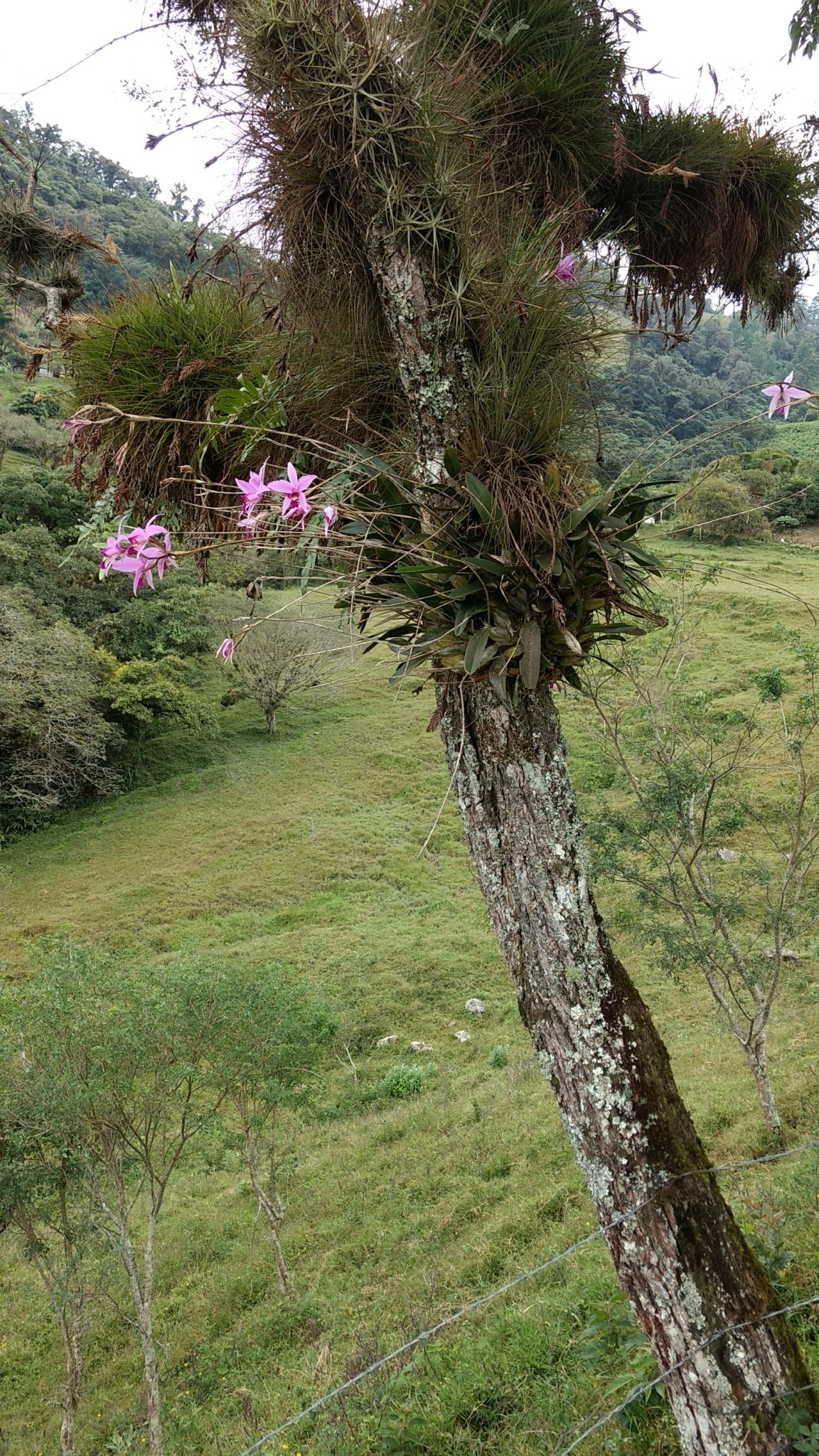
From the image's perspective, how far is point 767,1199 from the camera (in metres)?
3.47

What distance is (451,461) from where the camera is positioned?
147 cm

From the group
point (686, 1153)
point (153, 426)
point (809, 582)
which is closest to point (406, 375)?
point (153, 426)

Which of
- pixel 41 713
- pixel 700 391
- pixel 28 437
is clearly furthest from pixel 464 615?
pixel 28 437

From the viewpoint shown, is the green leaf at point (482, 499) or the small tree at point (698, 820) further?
the small tree at point (698, 820)

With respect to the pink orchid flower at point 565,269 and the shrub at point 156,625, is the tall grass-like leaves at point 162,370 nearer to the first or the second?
the pink orchid flower at point 565,269

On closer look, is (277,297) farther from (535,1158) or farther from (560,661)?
(535,1158)

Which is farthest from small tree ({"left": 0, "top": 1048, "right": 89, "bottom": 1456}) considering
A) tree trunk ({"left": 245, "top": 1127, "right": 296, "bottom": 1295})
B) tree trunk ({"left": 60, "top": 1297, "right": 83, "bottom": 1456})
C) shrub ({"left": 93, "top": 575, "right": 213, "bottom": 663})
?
shrub ({"left": 93, "top": 575, "right": 213, "bottom": 663})

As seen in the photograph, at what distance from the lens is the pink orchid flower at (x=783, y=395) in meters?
1.34

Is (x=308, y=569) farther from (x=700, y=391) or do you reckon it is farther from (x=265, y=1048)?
(x=700, y=391)

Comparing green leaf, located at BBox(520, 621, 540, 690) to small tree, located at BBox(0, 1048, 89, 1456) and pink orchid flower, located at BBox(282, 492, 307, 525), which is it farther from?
small tree, located at BBox(0, 1048, 89, 1456)

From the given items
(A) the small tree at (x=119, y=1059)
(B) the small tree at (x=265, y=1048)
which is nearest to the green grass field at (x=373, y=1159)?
(B) the small tree at (x=265, y=1048)

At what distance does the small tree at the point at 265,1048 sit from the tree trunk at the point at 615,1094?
7.09 m

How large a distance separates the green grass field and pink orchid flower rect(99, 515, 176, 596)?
1.47ft

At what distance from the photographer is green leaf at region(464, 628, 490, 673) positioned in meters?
1.39
